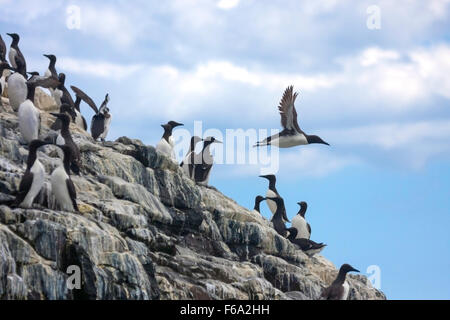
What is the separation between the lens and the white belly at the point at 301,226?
1080 inches

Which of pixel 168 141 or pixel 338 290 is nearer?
pixel 338 290

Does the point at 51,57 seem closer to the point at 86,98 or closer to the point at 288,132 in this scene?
the point at 86,98

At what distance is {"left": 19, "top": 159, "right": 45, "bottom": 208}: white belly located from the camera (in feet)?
56.9

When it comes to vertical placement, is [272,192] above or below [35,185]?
above

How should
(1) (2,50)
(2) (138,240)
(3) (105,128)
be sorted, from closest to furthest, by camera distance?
(2) (138,240) < (1) (2,50) < (3) (105,128)

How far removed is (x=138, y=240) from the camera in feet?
62.3

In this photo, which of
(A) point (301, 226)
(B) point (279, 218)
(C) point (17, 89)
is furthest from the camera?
(A) point (301, 226)

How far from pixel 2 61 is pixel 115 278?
11310 millimetres

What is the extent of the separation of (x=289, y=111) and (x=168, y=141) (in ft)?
11.0

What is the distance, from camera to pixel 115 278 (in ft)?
56.6

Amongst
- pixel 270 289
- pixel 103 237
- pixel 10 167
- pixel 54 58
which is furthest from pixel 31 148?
pixel 54 58

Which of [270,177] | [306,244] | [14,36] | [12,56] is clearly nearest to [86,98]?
[12,56]
